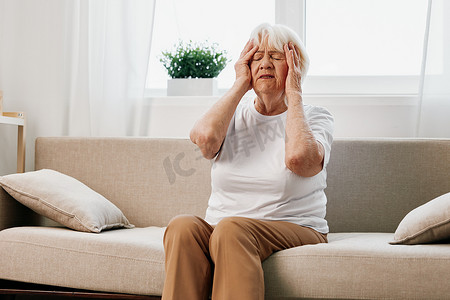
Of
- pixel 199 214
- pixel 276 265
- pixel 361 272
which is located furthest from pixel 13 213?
pixel 361 272

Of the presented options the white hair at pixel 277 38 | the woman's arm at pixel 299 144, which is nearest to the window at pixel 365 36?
the white hair at pixel 277 38

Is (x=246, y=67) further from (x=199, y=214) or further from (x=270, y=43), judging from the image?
(x=199, y=214)

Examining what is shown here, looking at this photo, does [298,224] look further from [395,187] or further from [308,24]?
[308,24]

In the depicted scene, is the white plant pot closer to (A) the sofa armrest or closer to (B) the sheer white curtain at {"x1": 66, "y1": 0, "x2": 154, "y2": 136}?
(B) the sheer white curtain at {"x1": 66, "y1": 0, "x2": 154, "y2": 136}

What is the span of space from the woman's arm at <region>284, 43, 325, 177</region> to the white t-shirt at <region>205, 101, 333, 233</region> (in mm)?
49

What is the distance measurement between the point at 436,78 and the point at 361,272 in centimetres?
133

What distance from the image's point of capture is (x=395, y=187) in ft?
7.64

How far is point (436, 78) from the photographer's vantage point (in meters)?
2.62

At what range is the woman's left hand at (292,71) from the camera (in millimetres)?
2029

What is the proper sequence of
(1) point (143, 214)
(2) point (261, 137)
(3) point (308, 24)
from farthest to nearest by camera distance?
1. (3) point (308, 24)
2. (1) point (143, 214)
3. (2) point (261, 137)

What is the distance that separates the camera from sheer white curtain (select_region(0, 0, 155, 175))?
2934 mm

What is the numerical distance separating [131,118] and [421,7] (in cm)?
162

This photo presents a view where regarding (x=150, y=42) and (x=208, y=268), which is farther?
(x=150, y=42)

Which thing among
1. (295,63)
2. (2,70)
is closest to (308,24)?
(295,63)
